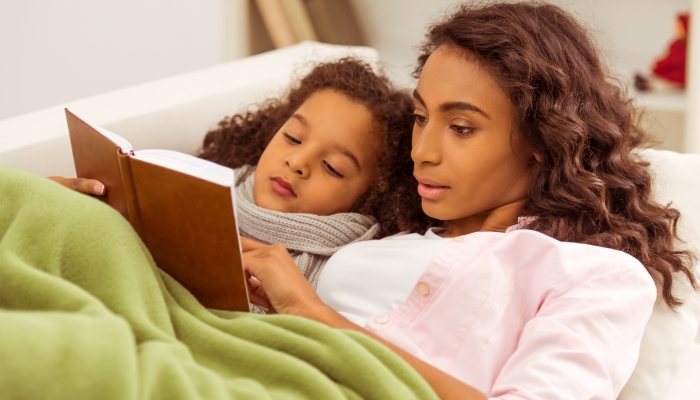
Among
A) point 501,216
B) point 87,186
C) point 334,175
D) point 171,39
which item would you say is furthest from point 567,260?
point 171,39

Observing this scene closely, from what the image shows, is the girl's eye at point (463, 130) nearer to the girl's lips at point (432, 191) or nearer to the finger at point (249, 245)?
the girl's lips at point (432, 191)

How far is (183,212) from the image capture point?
2.69 feet

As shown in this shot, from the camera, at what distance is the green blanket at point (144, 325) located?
643mm

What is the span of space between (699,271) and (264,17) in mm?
1736

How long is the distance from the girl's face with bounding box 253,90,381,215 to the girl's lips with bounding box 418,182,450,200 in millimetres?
229

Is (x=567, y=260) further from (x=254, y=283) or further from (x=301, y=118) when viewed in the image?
(x=301, y=118)

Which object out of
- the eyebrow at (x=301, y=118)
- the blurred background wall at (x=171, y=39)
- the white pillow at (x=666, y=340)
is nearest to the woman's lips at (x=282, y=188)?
the eyebrow at (x=301, y=118)

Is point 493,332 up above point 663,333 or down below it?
above

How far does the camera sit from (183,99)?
4.71 ft

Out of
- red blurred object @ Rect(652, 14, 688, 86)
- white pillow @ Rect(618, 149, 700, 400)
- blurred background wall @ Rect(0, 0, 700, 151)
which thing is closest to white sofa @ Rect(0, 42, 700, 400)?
white pillow @ Rect(618, 149, 700, 400)

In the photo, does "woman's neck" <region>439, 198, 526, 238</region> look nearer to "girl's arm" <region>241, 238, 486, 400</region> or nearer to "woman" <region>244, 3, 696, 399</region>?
"woman" <region>244, 3, 696, 399</region>

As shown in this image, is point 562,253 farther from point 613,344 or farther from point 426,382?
point 426,382

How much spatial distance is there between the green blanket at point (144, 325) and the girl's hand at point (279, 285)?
0.30ft

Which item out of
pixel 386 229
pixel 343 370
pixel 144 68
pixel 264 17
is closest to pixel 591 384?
pixel 343 370
